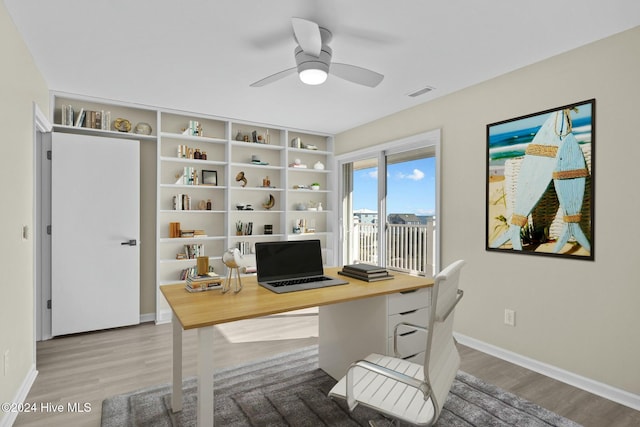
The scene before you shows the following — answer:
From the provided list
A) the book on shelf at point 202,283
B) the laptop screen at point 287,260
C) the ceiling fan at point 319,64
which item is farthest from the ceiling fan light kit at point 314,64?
the book on shelf at point 202,283

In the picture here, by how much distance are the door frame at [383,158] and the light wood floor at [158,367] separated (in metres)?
→ 1.32

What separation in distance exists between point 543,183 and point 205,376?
108 inches

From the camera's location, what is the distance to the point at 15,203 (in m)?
2.26

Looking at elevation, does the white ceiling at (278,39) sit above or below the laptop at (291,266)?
above

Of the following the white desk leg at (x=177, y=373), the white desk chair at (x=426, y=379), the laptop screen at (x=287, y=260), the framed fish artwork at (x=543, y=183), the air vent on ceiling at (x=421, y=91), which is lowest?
the white desk leg at (x=177, y=373)

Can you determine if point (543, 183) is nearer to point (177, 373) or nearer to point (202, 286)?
point (202, 286)

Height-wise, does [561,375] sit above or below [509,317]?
below

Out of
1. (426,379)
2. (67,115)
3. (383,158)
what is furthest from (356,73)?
(67,115)

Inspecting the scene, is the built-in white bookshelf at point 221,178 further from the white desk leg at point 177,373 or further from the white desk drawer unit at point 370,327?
the white desk drawer unit at point 370,327

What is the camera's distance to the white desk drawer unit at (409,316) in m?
2.26

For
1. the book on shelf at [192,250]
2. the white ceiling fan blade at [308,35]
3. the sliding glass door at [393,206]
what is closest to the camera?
the white ceiling fan blade at [308,35]

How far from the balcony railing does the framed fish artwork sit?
0.82 m

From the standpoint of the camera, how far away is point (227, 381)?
8.45ft

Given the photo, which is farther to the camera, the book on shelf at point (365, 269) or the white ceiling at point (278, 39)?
the book on shelf at point (365, 269)
